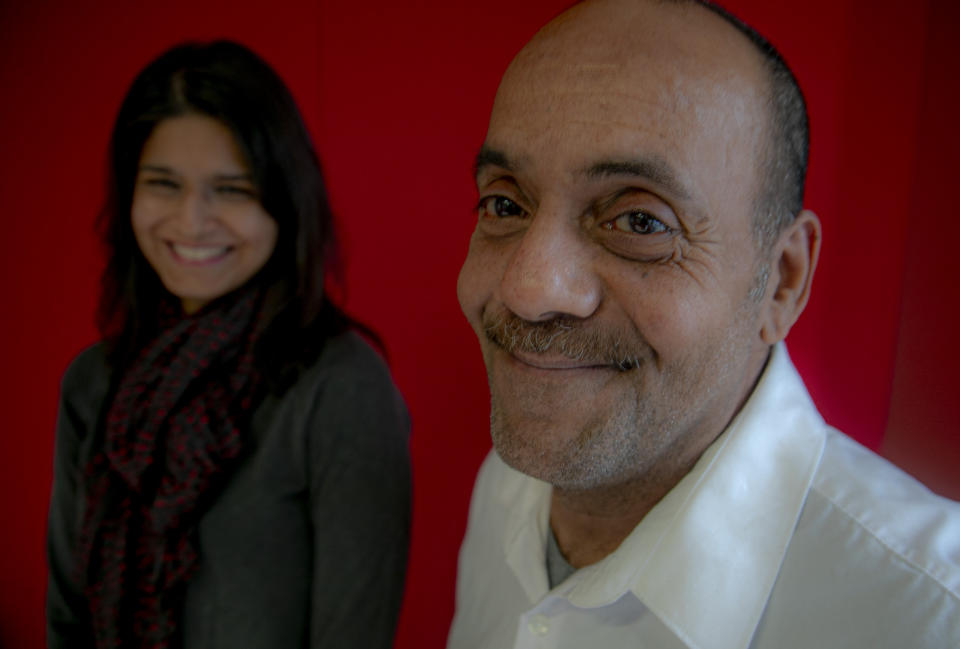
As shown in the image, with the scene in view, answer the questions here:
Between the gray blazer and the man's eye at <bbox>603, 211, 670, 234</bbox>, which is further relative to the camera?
the gray blazer

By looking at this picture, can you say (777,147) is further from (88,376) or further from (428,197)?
(88,376)

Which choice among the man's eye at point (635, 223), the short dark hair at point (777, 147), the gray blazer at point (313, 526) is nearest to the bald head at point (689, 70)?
the short dark hair at point (777, 147)

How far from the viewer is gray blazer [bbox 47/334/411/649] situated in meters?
1.12

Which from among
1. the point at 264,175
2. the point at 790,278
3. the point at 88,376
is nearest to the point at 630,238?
the point at 790,278

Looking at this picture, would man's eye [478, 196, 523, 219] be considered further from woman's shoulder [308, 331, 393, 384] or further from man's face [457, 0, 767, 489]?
woman's shoulder [308, 331, 393, 384]

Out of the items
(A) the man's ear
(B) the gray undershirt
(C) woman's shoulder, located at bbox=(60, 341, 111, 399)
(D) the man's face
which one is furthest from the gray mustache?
(C) woman's shoulder, located at bbox=(60, 341, 111, 399)

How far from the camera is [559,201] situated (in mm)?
724

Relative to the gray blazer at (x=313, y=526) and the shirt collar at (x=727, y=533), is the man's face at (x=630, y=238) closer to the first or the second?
the shirt collar at (x=727, y=533)

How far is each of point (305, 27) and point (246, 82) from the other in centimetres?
56

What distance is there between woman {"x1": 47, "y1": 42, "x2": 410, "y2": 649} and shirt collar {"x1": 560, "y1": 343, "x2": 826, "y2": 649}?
1.71 ft

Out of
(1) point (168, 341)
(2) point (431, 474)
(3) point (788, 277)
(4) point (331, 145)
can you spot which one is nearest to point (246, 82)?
(4) point (331, 145)

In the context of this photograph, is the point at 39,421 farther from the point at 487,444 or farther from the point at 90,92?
the point at 487,444

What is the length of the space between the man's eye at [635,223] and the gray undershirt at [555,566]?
0.56m

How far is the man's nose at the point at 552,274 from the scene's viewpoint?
27.6 inches
